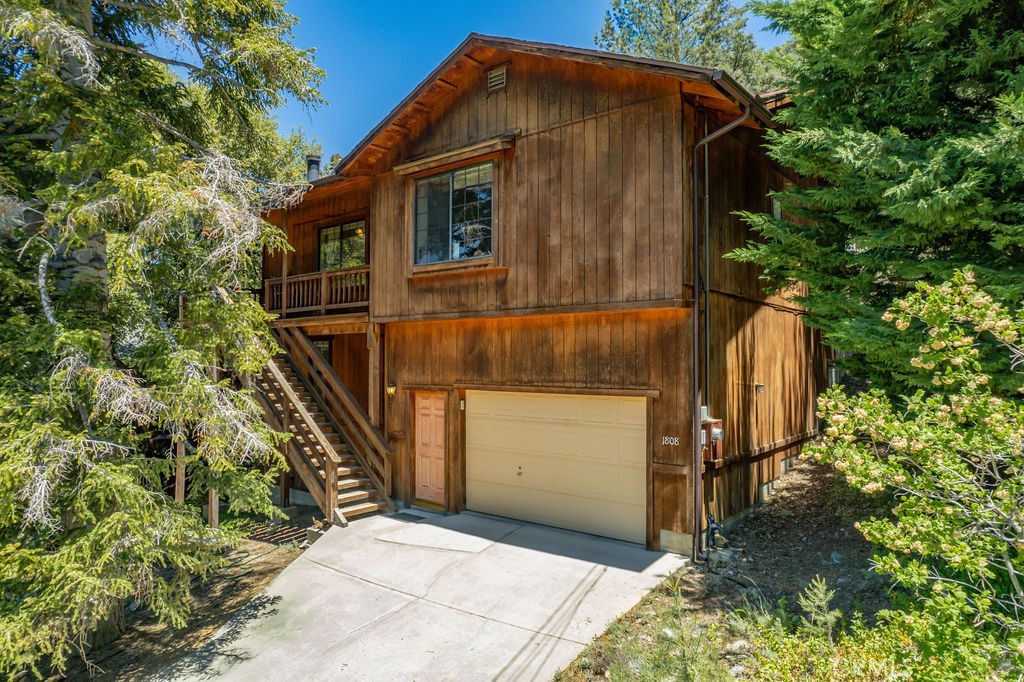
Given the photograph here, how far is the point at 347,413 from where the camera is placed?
11.1 m

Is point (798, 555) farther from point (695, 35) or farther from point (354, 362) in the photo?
point (695, 35)

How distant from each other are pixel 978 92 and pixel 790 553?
5.78 metres

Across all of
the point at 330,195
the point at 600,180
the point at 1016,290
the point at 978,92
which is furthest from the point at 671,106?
the point at 330,195

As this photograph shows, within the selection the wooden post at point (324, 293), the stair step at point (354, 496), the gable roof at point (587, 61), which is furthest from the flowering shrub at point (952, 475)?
the wooden post at point (324, 293)

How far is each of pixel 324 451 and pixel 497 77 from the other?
22.5 feet

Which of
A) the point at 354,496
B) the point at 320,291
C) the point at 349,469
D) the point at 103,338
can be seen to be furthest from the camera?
the point at 320,291

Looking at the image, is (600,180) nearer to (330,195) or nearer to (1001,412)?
(1001,412)

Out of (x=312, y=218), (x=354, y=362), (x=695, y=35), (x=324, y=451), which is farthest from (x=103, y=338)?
(x=695, y=35)

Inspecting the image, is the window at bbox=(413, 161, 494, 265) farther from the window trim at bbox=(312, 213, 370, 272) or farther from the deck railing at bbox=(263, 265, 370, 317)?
the window trim at bbox=(312, 213, 370, 272)

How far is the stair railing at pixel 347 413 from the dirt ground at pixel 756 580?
569cm

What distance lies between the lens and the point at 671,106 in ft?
23.3

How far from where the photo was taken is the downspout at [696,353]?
23.0 ft

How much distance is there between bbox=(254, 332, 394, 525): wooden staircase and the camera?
9.20 metres

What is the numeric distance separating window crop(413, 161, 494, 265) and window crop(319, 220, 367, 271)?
3.52m
